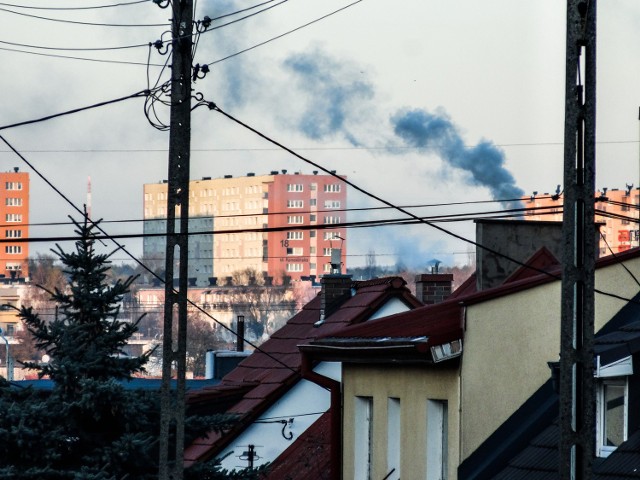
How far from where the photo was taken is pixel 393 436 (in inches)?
703

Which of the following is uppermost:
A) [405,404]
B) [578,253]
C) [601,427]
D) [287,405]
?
[578,253]

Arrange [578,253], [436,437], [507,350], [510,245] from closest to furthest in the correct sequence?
[578,253], [507,350], [436,437], [510,245]

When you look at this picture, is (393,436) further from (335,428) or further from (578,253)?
(578,253)

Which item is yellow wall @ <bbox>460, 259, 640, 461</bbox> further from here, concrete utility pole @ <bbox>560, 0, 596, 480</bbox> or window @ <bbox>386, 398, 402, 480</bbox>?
concrete utility pole @ <bbox>560, 0, 596, 480</bbox>

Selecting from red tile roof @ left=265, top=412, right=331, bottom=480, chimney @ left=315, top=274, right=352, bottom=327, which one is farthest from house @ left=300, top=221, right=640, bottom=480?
chimney @ left=315, top=274, right=352, bottom=327

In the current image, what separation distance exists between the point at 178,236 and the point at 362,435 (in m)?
4.54

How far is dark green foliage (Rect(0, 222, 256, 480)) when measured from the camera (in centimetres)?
1791

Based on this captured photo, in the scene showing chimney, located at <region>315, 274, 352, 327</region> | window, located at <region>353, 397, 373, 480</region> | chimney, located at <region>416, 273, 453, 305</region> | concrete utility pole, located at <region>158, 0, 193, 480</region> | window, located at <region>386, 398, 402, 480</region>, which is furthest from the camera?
chimney, located at <region>315, 274, 352, 327</region>

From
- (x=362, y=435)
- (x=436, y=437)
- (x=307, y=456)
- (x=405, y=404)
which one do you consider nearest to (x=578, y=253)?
(x=436, y=437)

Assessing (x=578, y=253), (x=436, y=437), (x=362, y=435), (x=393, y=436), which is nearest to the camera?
(x=578, y=253)

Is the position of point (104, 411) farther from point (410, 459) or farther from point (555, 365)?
point (555, 365)

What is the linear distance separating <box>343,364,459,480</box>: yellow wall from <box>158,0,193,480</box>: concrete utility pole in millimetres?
2675

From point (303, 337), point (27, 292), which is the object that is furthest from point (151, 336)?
point (303, 337)

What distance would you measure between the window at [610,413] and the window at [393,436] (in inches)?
149
